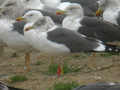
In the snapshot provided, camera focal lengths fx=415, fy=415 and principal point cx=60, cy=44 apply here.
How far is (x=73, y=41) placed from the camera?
25.5 ft

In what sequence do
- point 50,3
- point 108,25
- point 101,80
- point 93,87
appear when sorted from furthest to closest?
1. point 50,3
2. point 108,25
3. point 101,80
4. point 93,87

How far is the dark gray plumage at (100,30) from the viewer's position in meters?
8.58

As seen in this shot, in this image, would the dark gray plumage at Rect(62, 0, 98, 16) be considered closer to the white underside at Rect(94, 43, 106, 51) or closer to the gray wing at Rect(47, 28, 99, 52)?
the gray wing at Rect(47, 28, 99, 52)

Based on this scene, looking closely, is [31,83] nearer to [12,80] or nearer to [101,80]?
[12,80]

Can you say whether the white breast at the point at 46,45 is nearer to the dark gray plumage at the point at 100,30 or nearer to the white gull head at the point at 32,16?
the white gull head at the point at 32,16

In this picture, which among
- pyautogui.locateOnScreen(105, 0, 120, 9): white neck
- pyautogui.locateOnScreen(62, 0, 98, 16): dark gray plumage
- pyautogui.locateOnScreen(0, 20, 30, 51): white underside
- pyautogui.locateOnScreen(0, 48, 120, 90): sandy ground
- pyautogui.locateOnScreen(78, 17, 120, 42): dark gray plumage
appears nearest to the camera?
pyautogui.locateOnScreen(0, 48, 120, 90): sandy ground

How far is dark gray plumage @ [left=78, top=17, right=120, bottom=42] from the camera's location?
338 inches

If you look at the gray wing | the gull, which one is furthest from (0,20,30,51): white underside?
the gull

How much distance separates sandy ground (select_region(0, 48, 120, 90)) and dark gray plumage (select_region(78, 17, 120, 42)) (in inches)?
23.6

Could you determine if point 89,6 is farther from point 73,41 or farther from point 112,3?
point 73,41

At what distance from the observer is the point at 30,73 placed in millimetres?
8625

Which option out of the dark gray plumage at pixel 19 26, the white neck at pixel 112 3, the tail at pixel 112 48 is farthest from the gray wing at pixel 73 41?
the white neck at pixel 112 3

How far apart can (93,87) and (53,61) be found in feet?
15.2

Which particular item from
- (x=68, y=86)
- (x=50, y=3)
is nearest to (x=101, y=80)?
(x=68, y=86)
